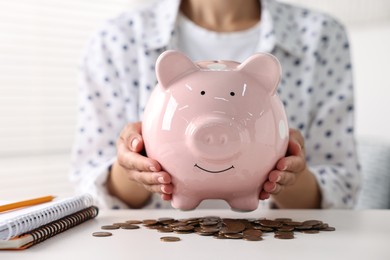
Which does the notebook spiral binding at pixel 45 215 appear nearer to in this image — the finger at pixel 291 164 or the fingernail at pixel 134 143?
the fingernail at pixel 134 143

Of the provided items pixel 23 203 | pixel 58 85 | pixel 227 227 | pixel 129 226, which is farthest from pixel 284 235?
pixel 58 85

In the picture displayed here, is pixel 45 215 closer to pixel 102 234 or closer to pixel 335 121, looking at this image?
pixel 102 234

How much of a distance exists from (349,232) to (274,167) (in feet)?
0.33

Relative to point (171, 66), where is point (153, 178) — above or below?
below

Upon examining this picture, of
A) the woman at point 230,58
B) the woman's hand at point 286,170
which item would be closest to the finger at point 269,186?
the woman's hand at point 286,170

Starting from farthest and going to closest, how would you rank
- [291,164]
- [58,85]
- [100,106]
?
1. [58,85]
2. [100,106]
3. [291,164]

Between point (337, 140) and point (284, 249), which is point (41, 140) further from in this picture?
point (284, 249)

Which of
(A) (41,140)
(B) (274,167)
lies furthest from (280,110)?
(A) (41,140)

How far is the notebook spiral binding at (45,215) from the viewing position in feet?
1.73

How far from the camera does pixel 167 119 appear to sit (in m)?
0.62

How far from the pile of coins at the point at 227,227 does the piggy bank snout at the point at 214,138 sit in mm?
74

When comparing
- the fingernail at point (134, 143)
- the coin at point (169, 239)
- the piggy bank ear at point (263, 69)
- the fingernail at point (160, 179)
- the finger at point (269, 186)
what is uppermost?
the piggy bank ear at point (263, 69)

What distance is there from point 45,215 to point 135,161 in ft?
0.37

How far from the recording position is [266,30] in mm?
1095
